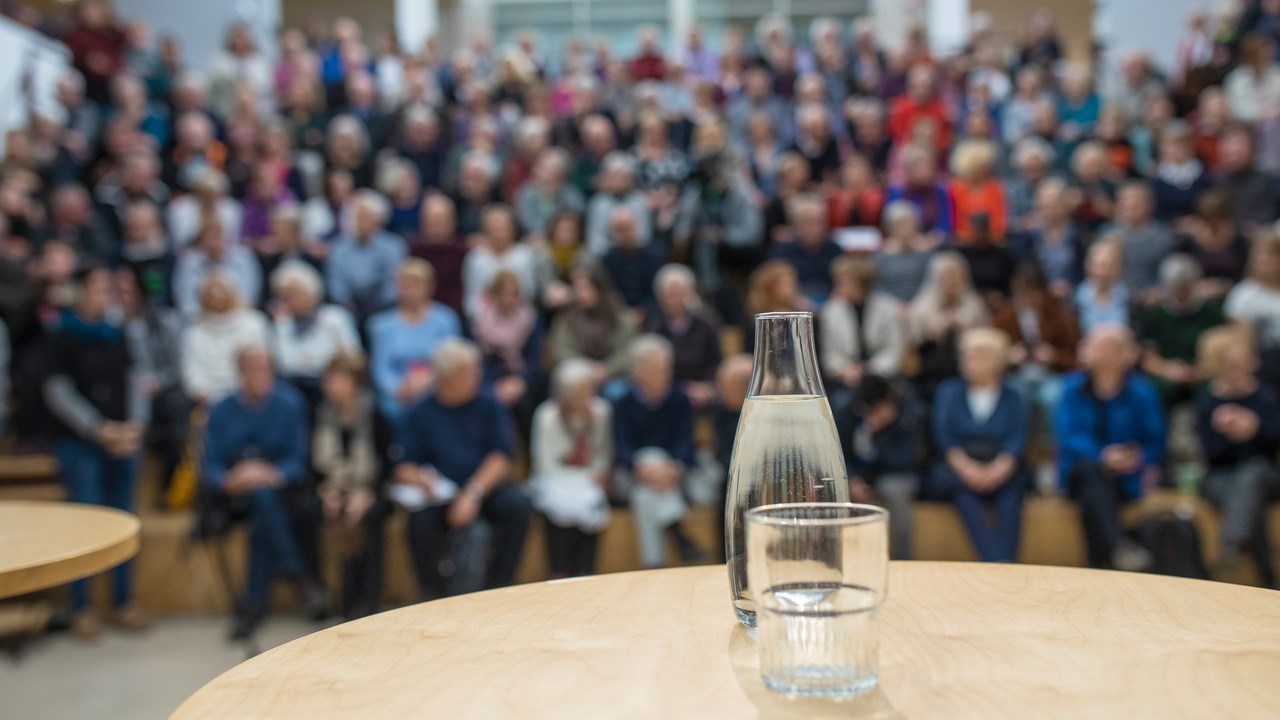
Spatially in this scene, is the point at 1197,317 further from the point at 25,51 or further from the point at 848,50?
the point at 25,51

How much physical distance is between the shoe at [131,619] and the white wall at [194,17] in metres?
8.21

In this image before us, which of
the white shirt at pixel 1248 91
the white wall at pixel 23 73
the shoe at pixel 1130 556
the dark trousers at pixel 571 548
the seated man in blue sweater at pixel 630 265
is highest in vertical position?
the white wall at pixel 23 73

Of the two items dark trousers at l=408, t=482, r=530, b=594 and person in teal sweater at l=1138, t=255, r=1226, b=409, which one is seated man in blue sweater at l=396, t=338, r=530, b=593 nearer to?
dark trousers at l=408, t=482, r=530, b=594

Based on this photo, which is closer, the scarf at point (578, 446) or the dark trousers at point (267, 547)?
the dark trousers at point (267, 547)

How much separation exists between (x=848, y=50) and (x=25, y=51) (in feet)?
19.6

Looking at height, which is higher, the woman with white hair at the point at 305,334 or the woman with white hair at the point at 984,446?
the woman with white hair at the point at 305,334

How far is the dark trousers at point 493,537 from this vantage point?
3617mm

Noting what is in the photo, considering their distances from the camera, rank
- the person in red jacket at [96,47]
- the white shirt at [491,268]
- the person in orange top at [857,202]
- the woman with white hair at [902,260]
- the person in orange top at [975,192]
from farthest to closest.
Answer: the person in red jacket at [96,47]
the person in orange top at [857,202]
the person in orange top at [975,192]
the white shirt at [491,268]
the woman with white hair at [902,260]

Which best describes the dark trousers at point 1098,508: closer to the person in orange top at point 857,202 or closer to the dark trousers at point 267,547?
the person in orange top at point 857,202

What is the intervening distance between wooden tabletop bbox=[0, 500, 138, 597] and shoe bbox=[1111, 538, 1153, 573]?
3042mm

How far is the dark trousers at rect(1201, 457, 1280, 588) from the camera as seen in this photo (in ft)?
11.5

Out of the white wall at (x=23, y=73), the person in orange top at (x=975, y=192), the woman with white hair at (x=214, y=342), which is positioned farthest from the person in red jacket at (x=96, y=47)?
the person in orange top at (x=975, y=192)

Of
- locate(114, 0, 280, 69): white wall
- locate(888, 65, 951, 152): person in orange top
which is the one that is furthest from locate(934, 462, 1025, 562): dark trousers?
locate(114, 0, 280, 69): white wall

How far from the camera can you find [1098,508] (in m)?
3.65
